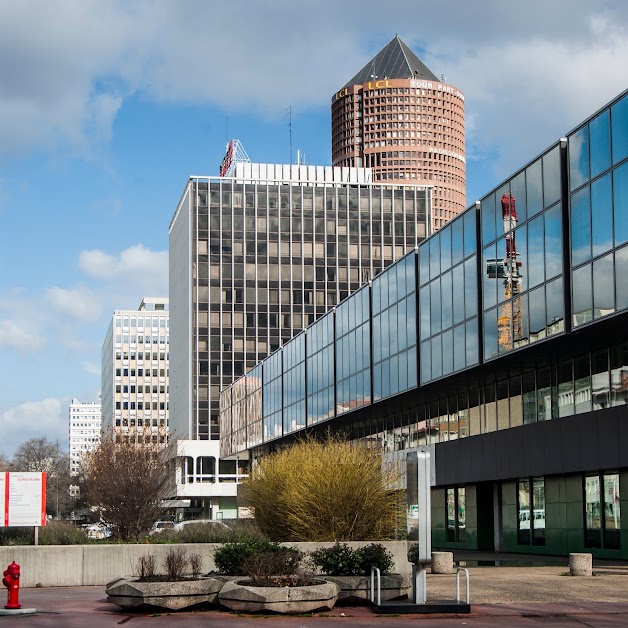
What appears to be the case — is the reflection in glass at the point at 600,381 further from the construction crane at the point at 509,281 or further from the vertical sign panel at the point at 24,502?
the vertical sign panel at the point at 24,502

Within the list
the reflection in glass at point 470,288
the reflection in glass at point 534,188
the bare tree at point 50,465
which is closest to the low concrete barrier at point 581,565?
the reflection in glass at point 534,188

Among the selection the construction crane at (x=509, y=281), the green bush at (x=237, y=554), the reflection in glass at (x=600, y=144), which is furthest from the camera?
the construction crane at (x=509, y=281)

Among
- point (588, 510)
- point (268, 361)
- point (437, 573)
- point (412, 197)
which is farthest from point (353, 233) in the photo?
point (437, 573)

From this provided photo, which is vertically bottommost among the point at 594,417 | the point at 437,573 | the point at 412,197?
the point at 437,573

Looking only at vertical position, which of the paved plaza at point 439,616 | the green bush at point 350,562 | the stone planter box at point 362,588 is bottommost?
the paved plaza at point 439,616

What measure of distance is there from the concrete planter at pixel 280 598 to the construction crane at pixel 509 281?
61.3ft

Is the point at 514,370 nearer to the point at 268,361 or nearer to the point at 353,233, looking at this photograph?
the point at 268,361

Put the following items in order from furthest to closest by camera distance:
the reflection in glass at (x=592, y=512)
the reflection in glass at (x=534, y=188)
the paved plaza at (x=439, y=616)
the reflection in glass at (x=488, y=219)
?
the reflection in glass at (x=488, y=219)
the reflection in glass at (x=592, y=512)
the reflection in glass at (x=534, y=188)
the paved plaza at (x=439, y=616)

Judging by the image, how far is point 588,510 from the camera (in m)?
38.5

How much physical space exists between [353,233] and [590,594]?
10794 centimetres

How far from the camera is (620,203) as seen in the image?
29.6 metres

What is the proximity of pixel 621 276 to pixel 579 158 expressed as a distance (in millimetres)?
4511

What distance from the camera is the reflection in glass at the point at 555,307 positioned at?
32938 mm

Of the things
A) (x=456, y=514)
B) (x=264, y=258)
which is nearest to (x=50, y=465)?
(x=264, y=258)
